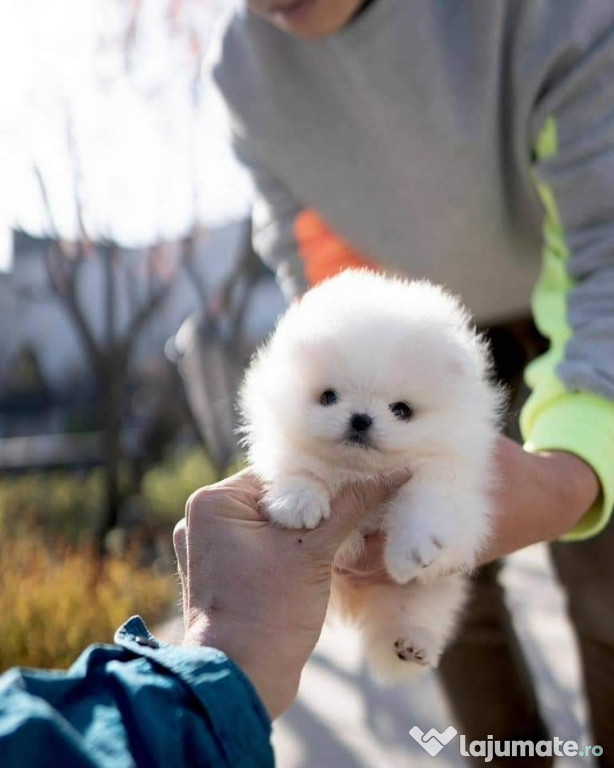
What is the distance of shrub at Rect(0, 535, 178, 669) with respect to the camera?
3430 millimetres

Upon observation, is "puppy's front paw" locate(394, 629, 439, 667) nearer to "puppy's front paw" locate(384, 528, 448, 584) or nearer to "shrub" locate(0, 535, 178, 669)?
"puppy's front paw" locate(384, 528, 448, 584)

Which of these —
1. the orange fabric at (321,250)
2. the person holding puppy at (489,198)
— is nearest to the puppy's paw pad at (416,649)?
the person holding puppy at (489,198)

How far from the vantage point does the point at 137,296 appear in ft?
21.6

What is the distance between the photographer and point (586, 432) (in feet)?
4.92

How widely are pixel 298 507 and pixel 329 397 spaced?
0.25m

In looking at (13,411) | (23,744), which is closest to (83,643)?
(23,744)

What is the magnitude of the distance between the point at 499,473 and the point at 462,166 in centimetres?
80

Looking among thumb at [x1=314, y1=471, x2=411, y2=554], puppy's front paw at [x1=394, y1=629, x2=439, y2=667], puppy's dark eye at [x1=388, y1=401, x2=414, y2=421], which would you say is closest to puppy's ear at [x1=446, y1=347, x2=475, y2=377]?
puppy's dark eye at [x1=388, y1=401, x2=414, y2=421]

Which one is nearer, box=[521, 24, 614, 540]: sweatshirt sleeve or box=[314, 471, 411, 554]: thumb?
box=[314, 471, 411, 554]: thumb

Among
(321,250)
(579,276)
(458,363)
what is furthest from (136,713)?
(321,250)

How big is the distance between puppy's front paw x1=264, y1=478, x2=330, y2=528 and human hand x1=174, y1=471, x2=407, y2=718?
2 cm

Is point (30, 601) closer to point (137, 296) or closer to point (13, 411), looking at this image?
point (137, 296)

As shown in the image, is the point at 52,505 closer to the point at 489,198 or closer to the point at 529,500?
the point at 489,198

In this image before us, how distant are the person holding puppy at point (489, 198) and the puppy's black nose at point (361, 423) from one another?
1.01ft
